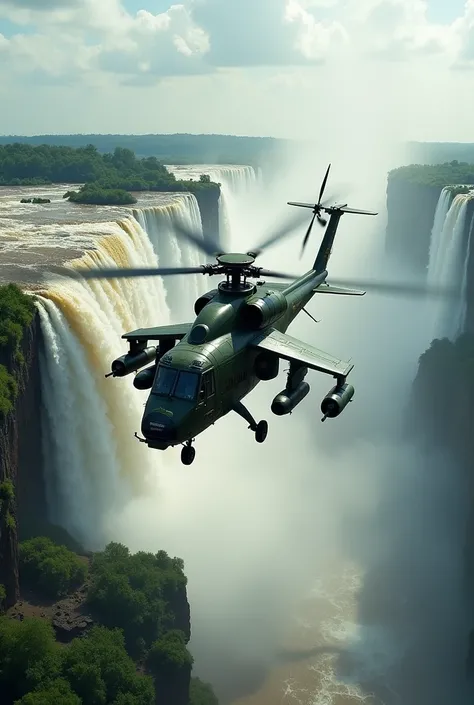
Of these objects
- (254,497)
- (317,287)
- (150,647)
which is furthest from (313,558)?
(317,287)

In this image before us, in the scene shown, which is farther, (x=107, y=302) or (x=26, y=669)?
(x=107, y=302)

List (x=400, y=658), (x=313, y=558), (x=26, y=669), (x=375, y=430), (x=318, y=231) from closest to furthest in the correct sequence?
1. (x=26, y=669)
2. (x=400, y=658)
3. (x=313, y=558)
4. (x=375, y=430)
5. (x=318, y=231)

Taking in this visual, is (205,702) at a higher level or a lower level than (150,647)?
lower

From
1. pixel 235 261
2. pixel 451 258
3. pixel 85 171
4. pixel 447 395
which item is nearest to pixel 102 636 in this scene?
pixel 235 261

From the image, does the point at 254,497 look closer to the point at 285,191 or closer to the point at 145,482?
the point at 145,482

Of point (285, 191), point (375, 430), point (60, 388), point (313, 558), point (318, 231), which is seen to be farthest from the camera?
point (285, 191)

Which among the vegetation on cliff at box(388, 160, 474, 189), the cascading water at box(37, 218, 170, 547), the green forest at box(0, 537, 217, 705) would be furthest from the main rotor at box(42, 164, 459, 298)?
the vegetation on cliff at box(388, 160, 474, 189)

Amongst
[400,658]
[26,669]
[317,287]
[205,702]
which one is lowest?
[400,658]

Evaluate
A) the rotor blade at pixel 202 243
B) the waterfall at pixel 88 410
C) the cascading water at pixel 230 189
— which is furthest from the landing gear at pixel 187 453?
the cascading water at pixel 230 189

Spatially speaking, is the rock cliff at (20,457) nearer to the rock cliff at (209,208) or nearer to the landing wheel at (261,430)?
the landing wheel at (261,430)
